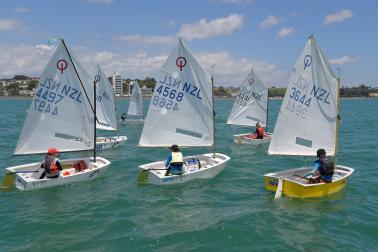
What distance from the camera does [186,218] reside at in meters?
13.8

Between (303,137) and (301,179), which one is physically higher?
(303,137)

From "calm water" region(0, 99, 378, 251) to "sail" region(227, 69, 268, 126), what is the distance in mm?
14852

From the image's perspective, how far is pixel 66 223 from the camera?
1322 cm

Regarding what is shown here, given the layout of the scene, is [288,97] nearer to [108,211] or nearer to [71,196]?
[108,211]

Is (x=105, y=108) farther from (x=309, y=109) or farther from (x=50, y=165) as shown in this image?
(x=309, y=109)

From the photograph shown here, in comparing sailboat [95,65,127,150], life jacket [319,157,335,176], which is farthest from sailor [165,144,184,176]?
sailboat [95,65,127,150]

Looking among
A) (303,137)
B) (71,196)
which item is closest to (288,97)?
(303,137)

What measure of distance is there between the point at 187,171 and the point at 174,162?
1.54m

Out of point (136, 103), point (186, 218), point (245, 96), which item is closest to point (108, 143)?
point (245, 96)

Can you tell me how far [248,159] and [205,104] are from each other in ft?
24.2

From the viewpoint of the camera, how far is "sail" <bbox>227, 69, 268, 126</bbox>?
33.9 metres

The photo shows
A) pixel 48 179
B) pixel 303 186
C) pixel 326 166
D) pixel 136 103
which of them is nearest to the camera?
pixel 303 186

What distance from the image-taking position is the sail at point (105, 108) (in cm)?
3164

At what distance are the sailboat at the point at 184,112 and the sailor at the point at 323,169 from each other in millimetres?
4757
